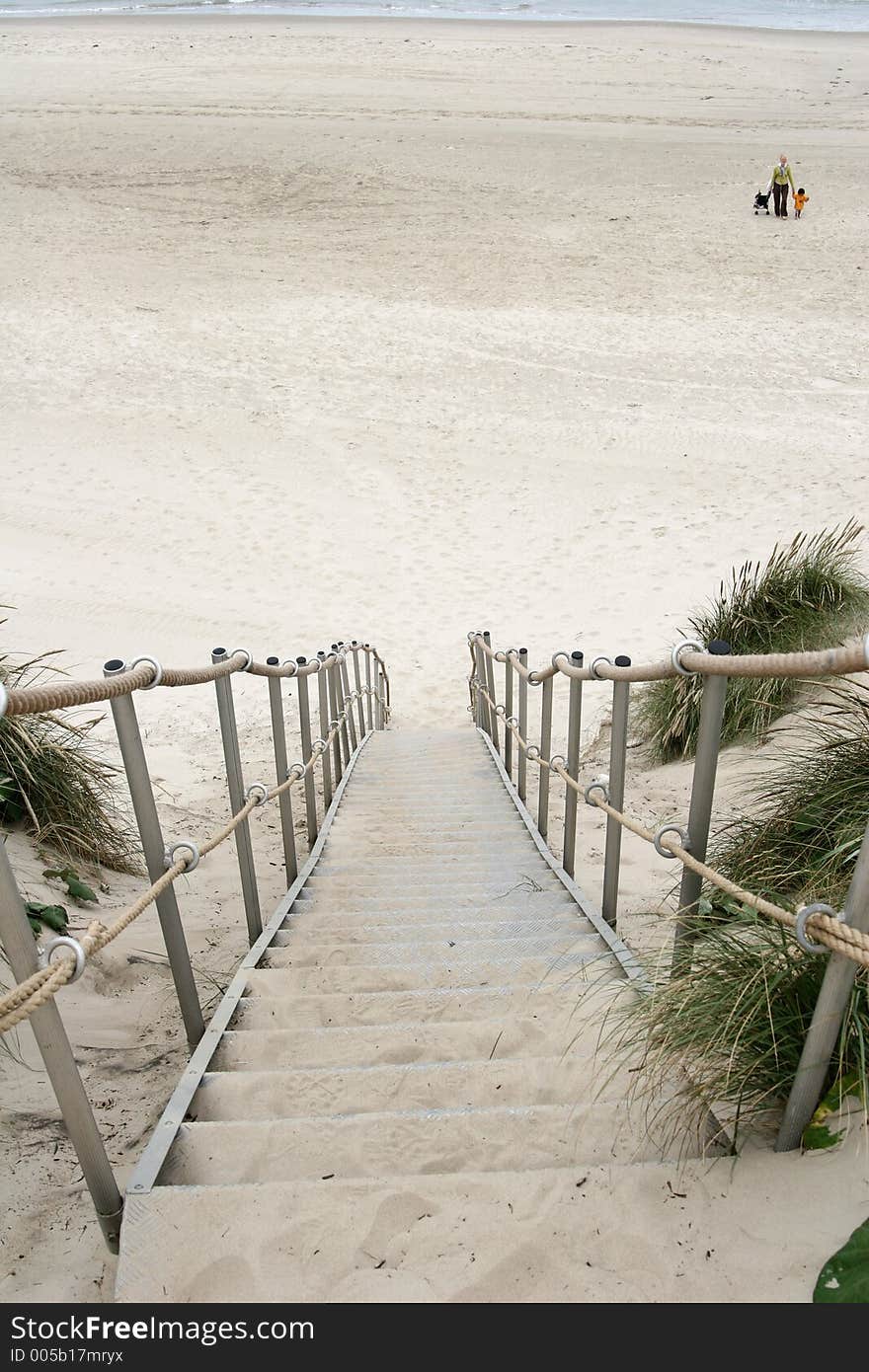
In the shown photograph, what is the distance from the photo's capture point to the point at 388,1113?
2146mm

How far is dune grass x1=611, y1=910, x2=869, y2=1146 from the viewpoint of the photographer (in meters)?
1.79

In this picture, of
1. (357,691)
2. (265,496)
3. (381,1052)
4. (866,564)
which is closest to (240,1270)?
(381,1052)

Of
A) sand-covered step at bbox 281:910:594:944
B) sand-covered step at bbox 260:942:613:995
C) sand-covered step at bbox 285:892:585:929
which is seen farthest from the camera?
sand-covered step at bbox 285:892:585:929

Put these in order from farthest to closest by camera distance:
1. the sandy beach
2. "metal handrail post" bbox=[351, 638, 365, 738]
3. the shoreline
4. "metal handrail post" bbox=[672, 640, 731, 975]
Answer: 1. the shoreline
2. "metal handrail post" bbox=[351, 638, 365, 738]
3. the sandy beach
4. "metal handrail post" bbox=[672, 640, 731, 975]

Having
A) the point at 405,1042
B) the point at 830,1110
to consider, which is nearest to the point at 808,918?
the point at 830,1110

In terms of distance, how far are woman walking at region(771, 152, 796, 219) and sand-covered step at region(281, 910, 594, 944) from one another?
23459 mm

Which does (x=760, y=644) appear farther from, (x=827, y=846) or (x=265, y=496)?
(x=265, y=496)

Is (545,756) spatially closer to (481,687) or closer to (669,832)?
(669,832)

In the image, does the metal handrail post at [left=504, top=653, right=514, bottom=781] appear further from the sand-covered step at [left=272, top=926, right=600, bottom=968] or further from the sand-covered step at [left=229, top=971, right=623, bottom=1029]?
the sand-covered step at [left=229, top=971, right=623, bottom=1029]

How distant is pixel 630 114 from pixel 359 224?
12531 millimetres

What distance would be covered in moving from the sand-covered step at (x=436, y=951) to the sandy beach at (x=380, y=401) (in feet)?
1.26

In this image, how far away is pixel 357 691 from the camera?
26.6 feet

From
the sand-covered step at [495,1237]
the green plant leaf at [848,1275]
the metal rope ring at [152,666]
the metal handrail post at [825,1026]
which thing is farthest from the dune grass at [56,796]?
the green plant leaf at [848,1275]

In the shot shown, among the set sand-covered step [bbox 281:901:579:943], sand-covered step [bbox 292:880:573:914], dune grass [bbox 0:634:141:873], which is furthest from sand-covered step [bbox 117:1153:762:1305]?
dune grass [bbox 0:634:141:873]
